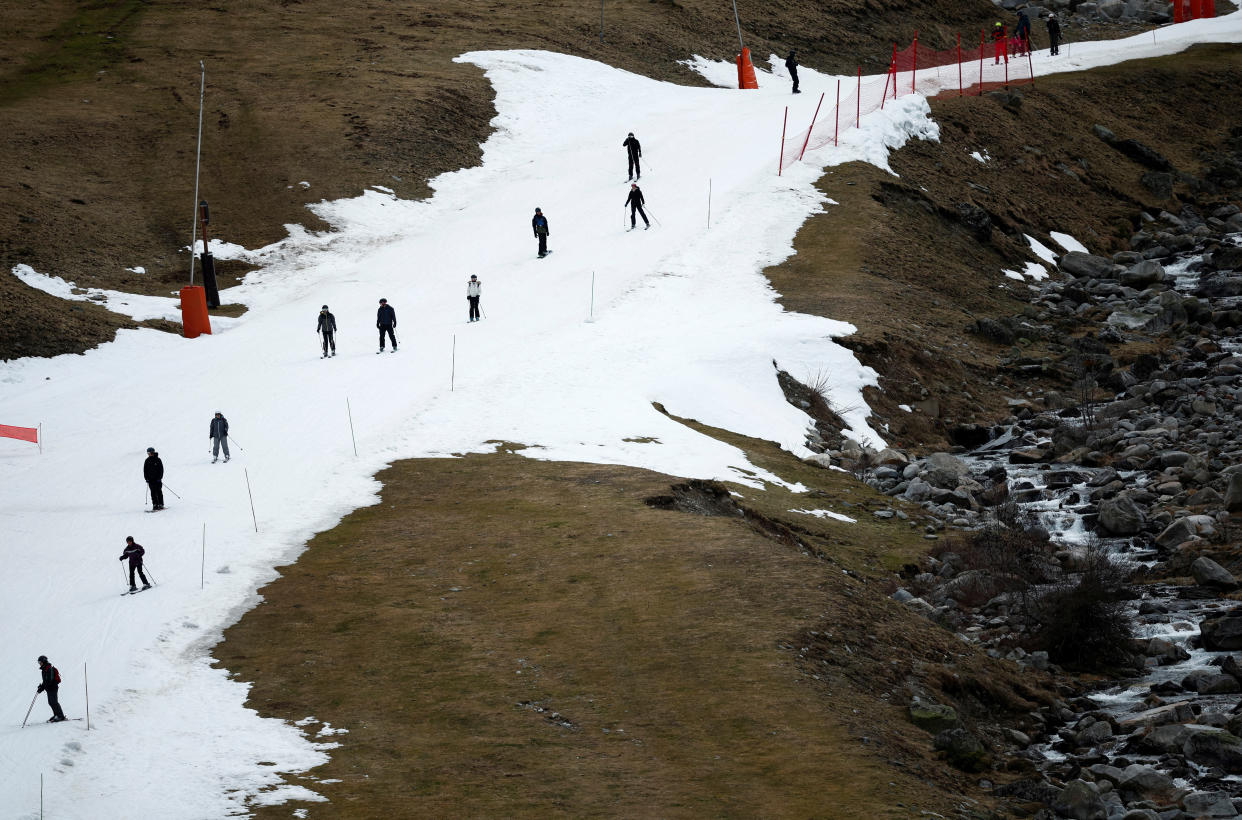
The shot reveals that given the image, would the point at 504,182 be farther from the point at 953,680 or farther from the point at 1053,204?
the point at 953,680

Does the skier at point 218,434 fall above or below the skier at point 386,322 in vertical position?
below

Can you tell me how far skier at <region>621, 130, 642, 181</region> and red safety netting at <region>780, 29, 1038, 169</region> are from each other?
20.6 ft

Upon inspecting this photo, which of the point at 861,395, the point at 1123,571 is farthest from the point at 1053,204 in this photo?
the point at 1123,571

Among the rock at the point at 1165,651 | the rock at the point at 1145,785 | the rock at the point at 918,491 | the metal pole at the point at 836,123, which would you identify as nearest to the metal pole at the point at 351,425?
the rock at the point at 918,491

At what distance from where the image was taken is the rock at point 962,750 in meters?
14.9

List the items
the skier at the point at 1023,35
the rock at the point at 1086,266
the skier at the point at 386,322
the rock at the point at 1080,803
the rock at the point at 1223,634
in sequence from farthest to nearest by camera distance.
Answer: the skier at the point at 1023,35 < the rock at the point at 1086,266 < the skier at the point at 386,322 < the rock at the point at 1223,634 < the rock at the point at 1080,803

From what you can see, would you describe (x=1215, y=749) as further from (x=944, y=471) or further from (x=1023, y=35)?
(x=1023, y=35)

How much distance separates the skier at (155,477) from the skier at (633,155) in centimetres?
2974

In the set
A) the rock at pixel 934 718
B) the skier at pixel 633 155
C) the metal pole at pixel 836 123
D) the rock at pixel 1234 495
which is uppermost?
the metal pole at pixel 836 123

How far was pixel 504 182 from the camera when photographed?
54.8 metres

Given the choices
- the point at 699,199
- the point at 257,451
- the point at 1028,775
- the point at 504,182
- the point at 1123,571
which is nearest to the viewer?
the point at 1028,775

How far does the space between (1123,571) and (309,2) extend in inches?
2527

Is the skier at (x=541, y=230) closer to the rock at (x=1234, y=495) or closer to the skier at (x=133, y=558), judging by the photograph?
the skier at (x=133, y=558)

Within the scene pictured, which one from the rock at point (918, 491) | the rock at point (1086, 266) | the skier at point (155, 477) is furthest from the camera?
the rock at point (1086, 266)
